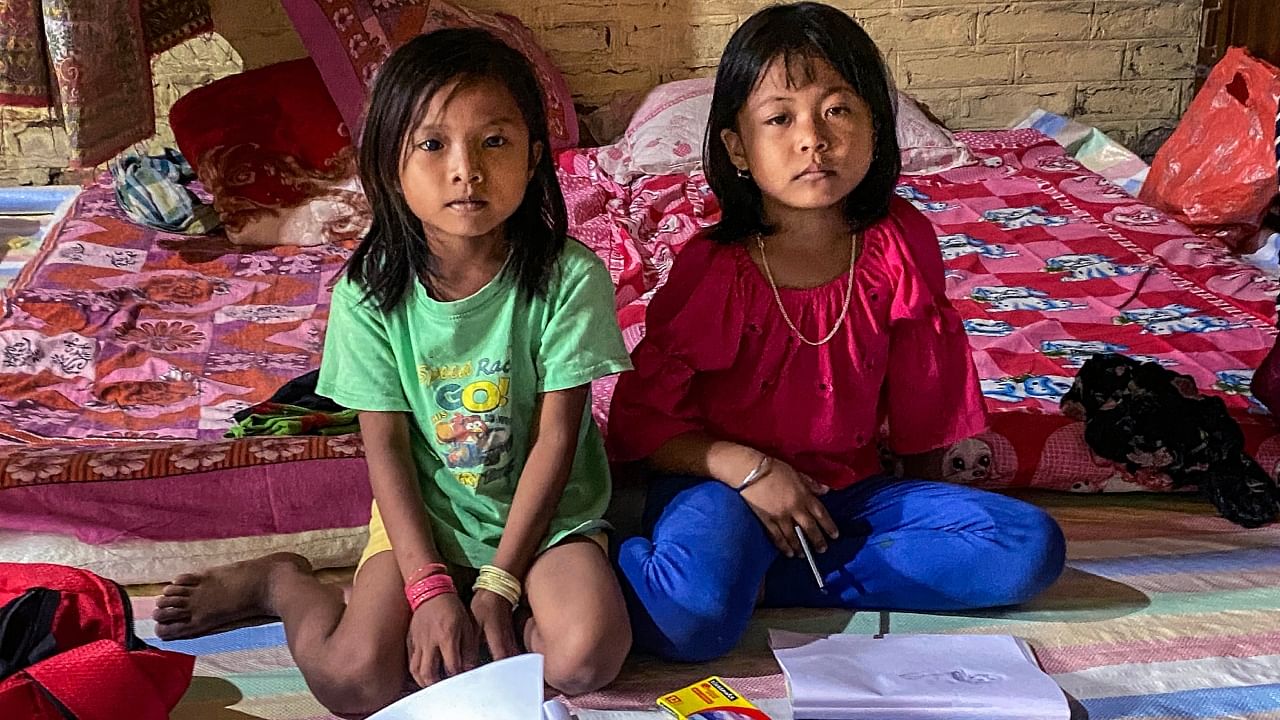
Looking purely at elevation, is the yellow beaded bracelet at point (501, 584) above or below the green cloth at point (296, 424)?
below

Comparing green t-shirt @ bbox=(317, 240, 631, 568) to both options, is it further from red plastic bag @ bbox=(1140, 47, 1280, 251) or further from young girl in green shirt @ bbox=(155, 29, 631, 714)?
red plastic bag @ bbox=(1140, 47, 1280, 251)

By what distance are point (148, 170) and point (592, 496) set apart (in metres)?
1.61

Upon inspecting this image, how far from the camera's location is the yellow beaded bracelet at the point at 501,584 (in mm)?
1243

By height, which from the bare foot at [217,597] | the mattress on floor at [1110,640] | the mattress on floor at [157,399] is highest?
the mattress on floor at [157,399]

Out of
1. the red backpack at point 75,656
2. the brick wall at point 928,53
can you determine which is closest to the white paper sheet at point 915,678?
the red backpack at point 75,656

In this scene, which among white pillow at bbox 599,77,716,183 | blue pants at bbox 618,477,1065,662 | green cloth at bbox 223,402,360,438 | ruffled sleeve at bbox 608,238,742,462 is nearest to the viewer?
blue pants at bbox 618,477,1065,662

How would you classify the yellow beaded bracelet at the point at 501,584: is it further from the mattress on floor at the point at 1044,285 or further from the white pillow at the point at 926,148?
the white pillow at the point at 926,148

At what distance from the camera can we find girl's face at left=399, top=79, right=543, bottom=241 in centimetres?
124

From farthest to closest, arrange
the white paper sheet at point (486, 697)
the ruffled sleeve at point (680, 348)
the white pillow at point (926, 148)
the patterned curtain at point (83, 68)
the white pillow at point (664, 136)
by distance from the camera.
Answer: the white pillow at point (926, 148)
the white pillow at point (664, 136)
the patterned curtain at point (83, 68)
the ruffled sleeve at point (680, 348)
the white paper sheet at point (486, 697)

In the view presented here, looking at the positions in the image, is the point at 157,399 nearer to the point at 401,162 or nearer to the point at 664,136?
the point at 401,162

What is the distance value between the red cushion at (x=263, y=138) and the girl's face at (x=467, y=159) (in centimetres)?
128

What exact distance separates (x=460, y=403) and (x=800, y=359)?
37cm

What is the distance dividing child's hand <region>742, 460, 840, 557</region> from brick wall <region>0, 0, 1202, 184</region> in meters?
1.96

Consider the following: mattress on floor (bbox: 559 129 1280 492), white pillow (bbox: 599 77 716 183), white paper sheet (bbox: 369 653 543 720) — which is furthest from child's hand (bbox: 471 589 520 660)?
white pillow (bbox: 599 77 716 183)
